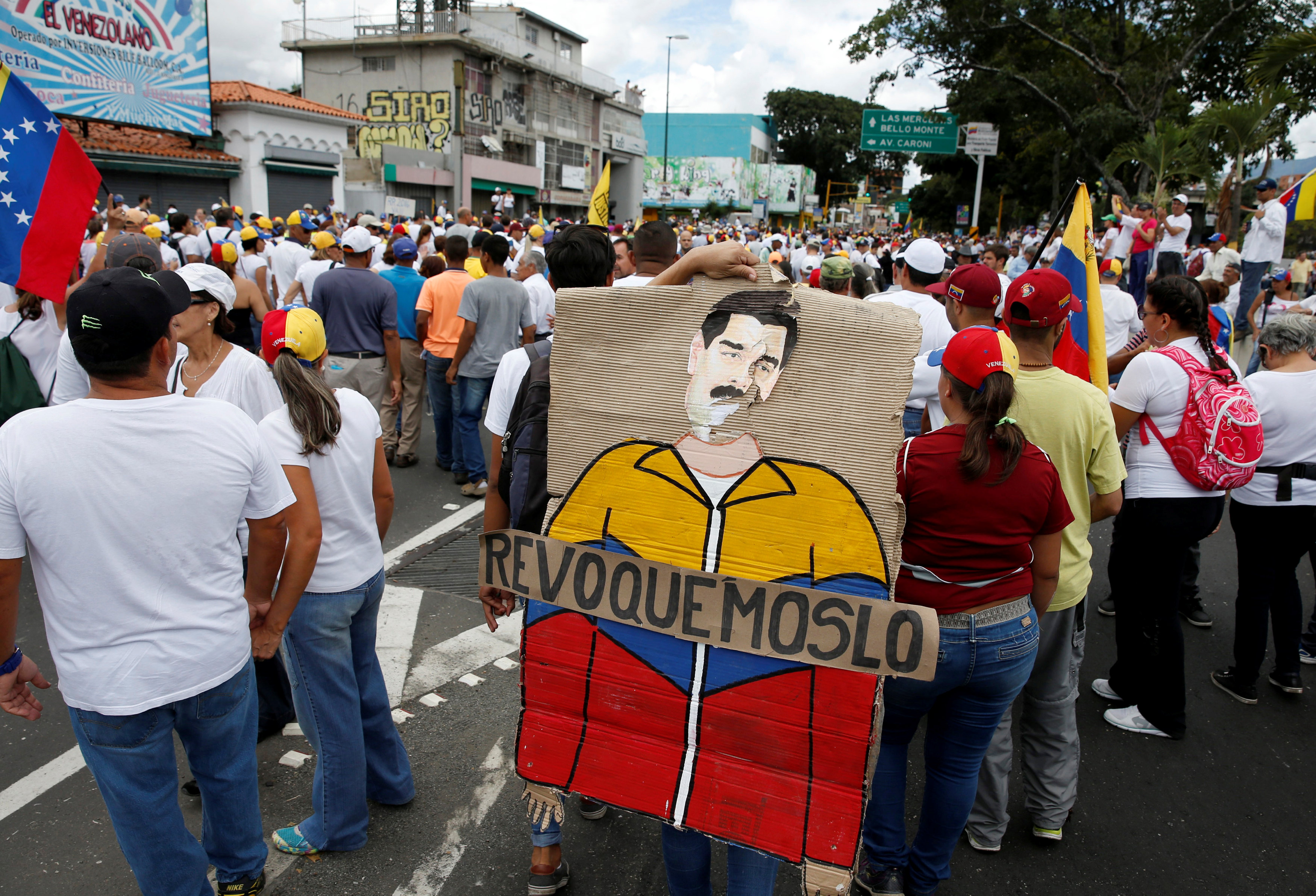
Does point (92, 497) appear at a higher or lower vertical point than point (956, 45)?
lower

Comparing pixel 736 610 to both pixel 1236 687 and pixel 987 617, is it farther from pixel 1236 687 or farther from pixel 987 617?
pixel 1236 687

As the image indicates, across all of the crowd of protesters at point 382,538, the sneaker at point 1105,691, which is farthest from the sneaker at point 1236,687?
the sneaker at point 1105,691

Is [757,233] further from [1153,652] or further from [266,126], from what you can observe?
[1153,652]

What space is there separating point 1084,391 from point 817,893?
1.86 m

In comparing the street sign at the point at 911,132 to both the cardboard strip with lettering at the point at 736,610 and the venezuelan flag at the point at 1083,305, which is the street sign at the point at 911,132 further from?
the cardboard strip with lettering at the point at 736,610

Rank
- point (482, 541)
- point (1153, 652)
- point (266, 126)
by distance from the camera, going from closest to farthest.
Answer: point (482, 541) < point (1153, 652) < point (266, 126)

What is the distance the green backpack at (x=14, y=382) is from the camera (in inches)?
179

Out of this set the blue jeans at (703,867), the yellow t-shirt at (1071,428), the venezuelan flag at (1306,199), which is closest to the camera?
the blue jeans at (703,867)

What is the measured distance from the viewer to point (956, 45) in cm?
2409

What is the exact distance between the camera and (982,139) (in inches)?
854

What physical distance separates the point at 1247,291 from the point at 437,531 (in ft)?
41.6

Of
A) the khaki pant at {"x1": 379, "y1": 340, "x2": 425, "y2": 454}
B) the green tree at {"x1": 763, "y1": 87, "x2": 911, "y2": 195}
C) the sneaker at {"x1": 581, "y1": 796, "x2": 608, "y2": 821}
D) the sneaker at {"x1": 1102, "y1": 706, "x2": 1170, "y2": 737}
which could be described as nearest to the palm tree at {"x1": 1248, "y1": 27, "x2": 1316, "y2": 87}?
the sneaker at {"x1": 1102, "y1": 706, "x2": 1170, "y2": 737}

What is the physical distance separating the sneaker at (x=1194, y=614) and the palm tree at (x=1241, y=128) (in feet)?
36.1

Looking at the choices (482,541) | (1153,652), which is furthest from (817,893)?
(1153,652)
